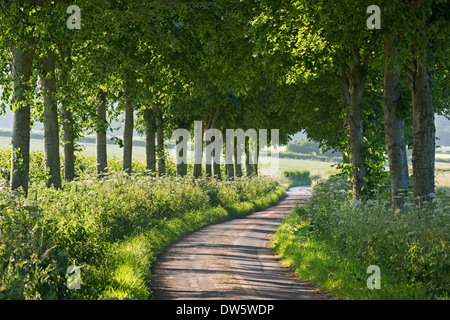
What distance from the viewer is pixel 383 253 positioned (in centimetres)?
1084

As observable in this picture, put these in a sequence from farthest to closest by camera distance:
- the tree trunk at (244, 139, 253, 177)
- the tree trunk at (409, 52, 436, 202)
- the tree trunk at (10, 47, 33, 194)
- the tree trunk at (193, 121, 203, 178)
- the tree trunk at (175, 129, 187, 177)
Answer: the tree trunk at (244, 139, 253, 177) → the tree trunk at (193, 121, 203, 178) → the tree trunk at (175, 129, 187, 177) → the tree trunk at (10, 47, 33, 194) → the tree trunk at (409, 52, 436, 202)

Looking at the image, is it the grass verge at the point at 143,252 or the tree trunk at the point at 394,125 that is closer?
the grass verge at the point at 143,252

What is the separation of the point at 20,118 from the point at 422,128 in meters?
11.6

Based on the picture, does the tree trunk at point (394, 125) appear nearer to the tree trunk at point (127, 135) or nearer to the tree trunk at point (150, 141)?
the tree trunk at point (127, 135)

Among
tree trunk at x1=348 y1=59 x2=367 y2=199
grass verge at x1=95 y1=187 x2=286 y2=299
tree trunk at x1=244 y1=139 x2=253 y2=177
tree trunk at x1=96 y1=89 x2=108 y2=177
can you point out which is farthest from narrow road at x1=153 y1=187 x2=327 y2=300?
tree trunk at x1=244 y1=139 x2=253 y2=177

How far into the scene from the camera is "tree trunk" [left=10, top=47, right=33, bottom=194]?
14.8m

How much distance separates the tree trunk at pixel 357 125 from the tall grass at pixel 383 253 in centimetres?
541

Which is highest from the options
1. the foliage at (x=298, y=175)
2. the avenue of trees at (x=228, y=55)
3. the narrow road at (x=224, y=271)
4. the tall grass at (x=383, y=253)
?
the avenue of trees at (x=228, y=55)

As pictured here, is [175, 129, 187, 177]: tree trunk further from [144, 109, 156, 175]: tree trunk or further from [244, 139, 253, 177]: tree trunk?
[244, 139, 253, 177]: tree trunk

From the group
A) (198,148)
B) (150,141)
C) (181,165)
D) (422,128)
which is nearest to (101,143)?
(150,141)

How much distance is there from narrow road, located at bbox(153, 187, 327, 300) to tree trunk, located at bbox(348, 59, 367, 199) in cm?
426

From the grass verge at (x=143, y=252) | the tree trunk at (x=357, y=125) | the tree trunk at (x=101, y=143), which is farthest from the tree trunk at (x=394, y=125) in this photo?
the tree trunk at (x=101, y=143)

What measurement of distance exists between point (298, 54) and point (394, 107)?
5.10 m

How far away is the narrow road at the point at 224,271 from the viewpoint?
1004 centimetres
